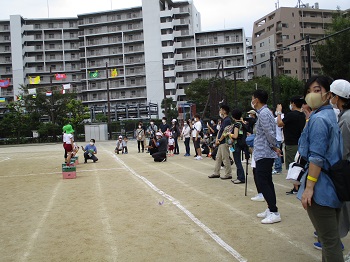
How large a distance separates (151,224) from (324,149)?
322 centimetres

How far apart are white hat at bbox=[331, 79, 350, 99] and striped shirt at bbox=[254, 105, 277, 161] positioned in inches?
79.3

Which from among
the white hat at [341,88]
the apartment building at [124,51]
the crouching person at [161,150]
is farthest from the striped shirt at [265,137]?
the apartment building at [124,51]

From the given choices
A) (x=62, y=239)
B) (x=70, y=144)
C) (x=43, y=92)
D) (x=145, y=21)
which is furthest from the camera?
(x=145, y=21)

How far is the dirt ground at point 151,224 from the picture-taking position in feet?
13.7

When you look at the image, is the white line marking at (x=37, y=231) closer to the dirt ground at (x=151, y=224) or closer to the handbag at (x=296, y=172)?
the dirt ground at (x=151, y=224)

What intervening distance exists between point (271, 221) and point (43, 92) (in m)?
49.5

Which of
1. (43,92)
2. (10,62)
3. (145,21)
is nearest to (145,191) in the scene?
(43,92)

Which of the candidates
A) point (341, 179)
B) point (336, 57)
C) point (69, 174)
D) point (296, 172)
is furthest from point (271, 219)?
point (336, 57)

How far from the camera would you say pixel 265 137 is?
17.7ft

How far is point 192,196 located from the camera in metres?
7.37

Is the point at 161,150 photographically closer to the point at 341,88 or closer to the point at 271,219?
the point at 271,219

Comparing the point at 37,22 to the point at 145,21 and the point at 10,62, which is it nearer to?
the point at 10,62

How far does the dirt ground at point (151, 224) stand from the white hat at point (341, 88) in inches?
67.6

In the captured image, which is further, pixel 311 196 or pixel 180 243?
pixel 180 243
